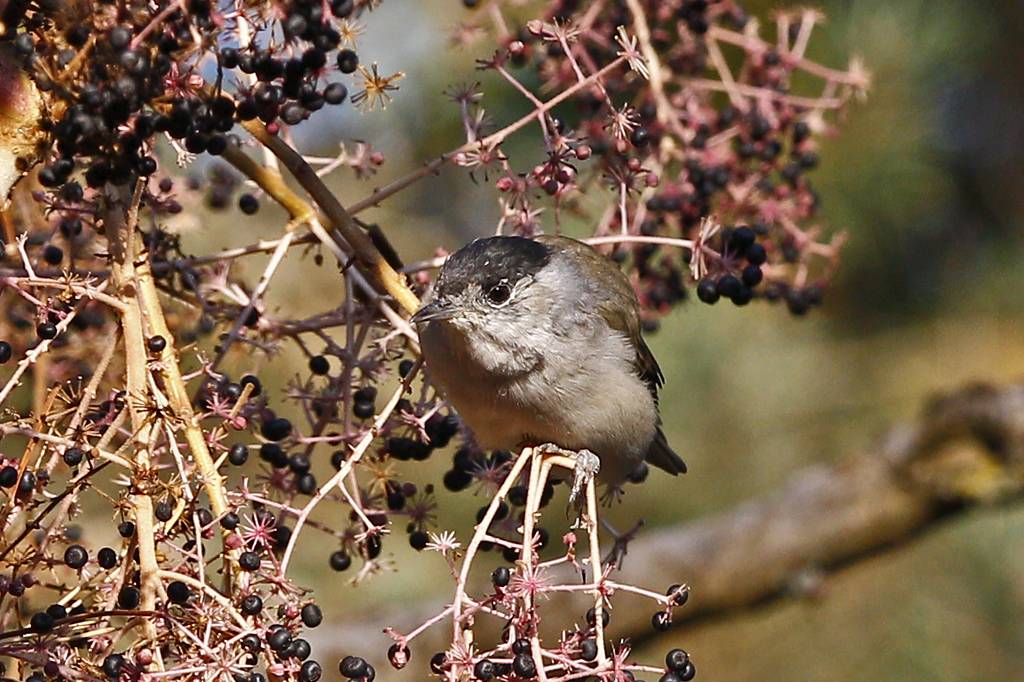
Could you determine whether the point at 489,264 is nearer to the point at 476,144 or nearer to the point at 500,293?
the point at 500,293

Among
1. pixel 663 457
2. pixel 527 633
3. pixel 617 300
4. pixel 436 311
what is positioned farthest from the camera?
pixel 663 457

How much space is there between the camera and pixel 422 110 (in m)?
7.67

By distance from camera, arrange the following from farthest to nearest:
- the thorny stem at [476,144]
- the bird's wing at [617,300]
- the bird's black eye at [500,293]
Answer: the bird's wing at [617,300], the bird's black eye at [500,293], the thorny stem at [476,144]

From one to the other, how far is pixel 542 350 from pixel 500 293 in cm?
21

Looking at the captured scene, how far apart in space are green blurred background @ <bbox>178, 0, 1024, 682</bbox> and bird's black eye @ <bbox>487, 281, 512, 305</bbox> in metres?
2.74

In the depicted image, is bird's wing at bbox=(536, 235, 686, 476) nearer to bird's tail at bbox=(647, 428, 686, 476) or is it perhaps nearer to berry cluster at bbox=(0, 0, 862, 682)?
bird's tail at bbox=(647, 428, 686, 476)

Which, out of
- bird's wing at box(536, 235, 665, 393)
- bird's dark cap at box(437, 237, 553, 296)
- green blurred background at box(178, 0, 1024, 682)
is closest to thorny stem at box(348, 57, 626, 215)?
bird's dark cap at box(437, 237, 553, 296)


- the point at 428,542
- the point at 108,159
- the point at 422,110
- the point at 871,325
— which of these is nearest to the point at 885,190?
the point at 871,325

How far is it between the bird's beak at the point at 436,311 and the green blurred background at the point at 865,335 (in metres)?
3.03

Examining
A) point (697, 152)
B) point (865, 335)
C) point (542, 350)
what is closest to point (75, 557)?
point (542, 350)

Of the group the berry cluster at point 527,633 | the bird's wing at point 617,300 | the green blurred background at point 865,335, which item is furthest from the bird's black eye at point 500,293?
the green blurred background at point 865,335

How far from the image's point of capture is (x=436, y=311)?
2.99 metres

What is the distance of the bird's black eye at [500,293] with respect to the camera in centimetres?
343

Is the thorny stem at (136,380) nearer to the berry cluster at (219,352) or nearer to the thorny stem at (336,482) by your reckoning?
the berry cluster at (219,352)
